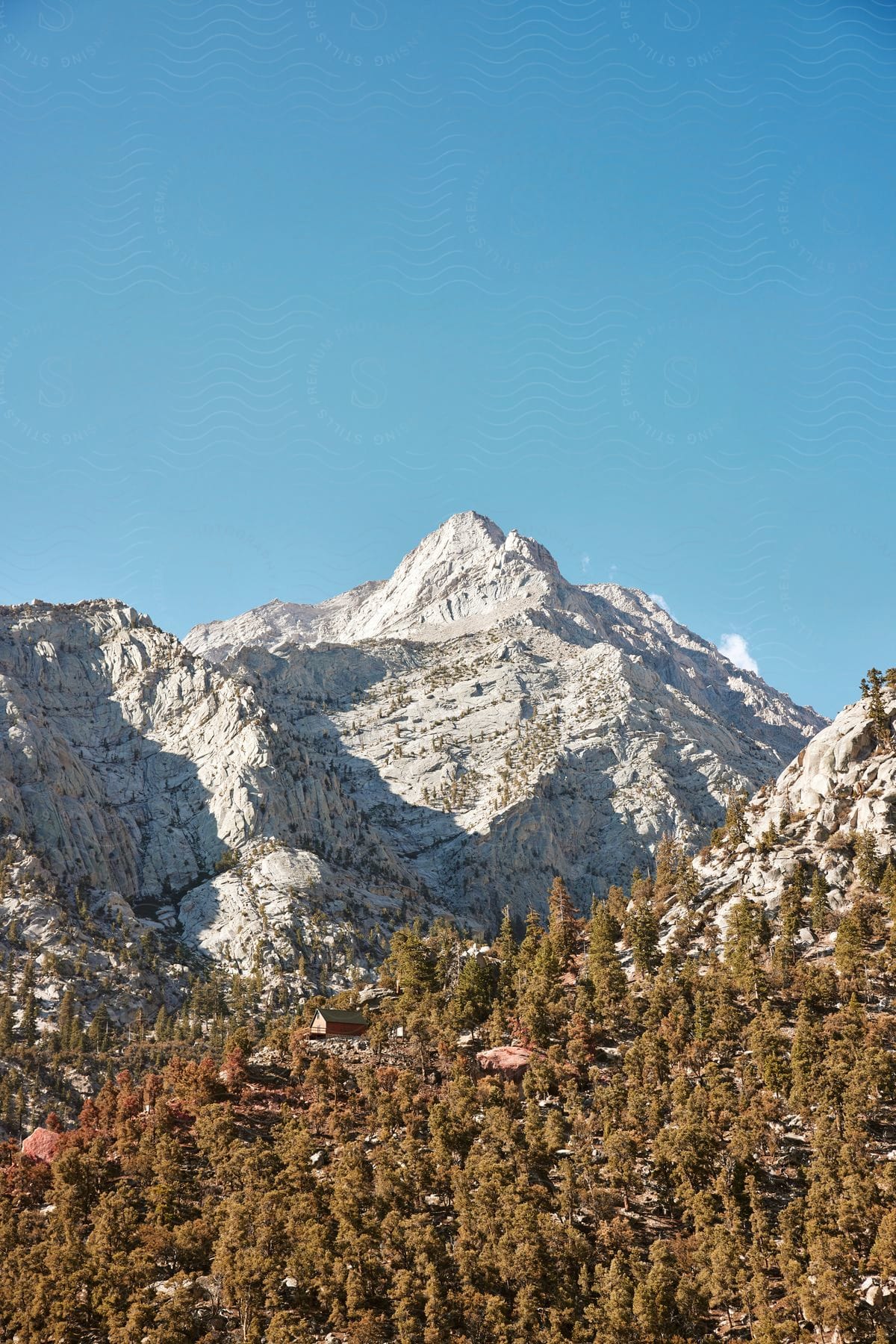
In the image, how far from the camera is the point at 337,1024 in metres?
121

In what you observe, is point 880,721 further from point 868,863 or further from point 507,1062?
point 507,1062

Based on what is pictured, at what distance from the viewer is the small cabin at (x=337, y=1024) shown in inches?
4729

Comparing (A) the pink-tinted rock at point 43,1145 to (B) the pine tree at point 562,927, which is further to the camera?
(B) the pine tree at point 562,927

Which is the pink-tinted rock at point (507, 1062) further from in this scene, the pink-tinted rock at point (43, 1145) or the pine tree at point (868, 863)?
the pine tree at point (868, 863)

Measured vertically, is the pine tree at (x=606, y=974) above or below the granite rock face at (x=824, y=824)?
below

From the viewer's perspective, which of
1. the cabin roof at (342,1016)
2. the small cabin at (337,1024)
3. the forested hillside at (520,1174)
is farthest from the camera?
the cabin roof at (342,1016)

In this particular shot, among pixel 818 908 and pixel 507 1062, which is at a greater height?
pixel 818 908

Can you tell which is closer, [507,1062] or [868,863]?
[507,1062]

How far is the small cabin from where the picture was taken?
394 feet

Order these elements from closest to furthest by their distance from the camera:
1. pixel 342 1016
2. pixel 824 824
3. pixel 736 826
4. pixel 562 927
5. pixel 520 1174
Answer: pixel 520 1174, pixel 342 1016, pixel 824 824, pixel 562 927, pixel 736 826

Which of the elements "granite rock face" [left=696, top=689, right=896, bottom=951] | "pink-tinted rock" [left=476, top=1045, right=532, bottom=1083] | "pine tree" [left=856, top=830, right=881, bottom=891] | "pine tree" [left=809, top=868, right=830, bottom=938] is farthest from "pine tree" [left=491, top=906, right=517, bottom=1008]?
"pine tree" [left=856, top=830, right=881, bottom=891]

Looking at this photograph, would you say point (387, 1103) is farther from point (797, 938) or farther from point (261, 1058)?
point (797, 938)

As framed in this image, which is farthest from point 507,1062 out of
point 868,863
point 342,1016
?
point 868,863

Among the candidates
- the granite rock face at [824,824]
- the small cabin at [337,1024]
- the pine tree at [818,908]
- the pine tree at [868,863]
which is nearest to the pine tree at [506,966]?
the small cabin at [337,1024]
